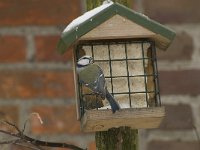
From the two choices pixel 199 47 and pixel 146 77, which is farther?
pixel 199 47

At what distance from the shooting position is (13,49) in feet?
5.59

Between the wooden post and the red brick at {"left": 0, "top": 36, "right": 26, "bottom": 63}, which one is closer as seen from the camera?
the wooden post

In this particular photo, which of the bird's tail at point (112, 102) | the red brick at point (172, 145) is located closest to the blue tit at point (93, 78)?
the bird's tail at point (112, 102)

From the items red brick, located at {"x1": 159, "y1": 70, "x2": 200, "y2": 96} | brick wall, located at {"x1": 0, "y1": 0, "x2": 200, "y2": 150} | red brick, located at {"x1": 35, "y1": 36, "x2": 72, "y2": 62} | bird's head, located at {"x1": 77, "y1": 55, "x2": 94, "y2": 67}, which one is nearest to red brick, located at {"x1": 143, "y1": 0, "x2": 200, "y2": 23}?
brick wall, located at {"x1": 0, "y1": 0, "x2": 200, "y2": 150}

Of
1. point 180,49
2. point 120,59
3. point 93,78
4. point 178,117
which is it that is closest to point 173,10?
point 180,49

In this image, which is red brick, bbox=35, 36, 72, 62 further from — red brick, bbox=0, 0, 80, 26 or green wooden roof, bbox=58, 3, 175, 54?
green wooden roof, bbox=58, 3, 175, 54

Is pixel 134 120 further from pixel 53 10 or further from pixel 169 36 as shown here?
pixel 53 10

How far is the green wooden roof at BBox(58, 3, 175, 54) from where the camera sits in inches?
47.1

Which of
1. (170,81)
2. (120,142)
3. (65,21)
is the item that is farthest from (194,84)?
(120,142)

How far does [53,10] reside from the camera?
5.73 feet

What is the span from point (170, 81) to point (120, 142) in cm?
61

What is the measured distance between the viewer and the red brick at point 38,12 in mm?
1722

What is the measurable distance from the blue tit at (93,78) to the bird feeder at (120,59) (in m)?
0.03

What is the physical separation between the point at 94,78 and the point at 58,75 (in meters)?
0.52
